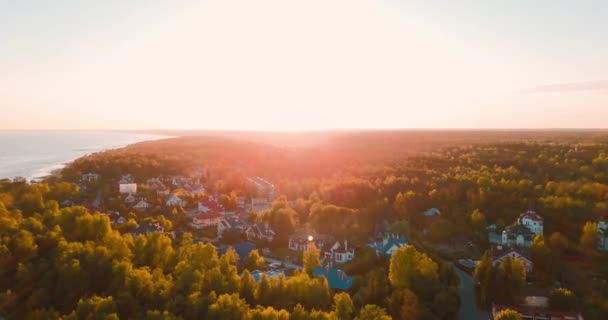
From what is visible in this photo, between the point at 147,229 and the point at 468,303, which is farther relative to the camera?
the point at 147,229

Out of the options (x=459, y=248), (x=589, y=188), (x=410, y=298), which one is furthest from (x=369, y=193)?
(x=410, y=298)

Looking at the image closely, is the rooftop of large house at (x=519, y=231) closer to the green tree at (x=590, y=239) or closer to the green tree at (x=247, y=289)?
the green tree at (x=590, y=239)

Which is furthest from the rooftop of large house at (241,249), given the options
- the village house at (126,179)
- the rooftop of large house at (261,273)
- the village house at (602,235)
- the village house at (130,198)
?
the village house at (126,179)

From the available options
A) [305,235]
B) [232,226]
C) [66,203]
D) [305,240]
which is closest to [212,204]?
[232,226]

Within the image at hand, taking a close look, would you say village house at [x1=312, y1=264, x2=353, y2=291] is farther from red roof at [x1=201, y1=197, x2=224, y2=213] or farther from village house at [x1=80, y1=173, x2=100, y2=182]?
village house at [x1=80, y1=173, x2=100, y2=182]

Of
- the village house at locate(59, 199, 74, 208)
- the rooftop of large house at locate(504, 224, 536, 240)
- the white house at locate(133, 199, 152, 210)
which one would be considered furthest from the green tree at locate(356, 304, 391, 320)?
the village house at locate(59, 199, 74, 208)

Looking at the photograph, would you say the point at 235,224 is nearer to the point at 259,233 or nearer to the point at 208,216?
the point at 259,233
